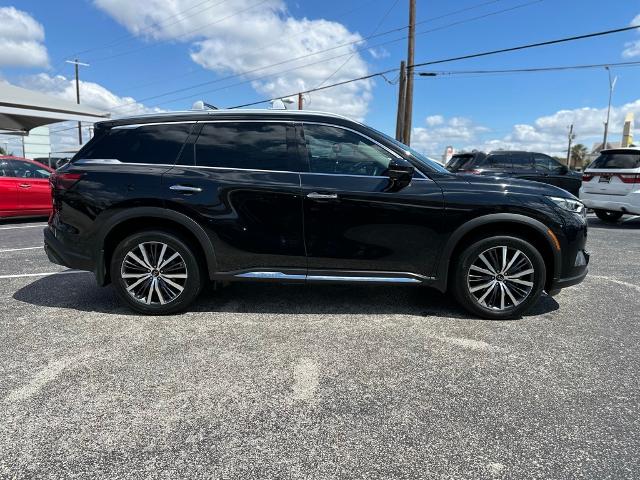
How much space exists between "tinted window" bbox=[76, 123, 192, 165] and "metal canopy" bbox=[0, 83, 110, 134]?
50.0 ft

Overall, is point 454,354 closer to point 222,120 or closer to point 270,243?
point 270,243

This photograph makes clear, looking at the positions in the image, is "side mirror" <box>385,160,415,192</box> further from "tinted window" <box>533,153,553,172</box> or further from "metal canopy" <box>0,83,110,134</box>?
"metal canopy" <box>0,83,110,134</box>

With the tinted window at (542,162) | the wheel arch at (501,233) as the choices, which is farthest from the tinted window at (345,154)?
the tinted window at (542,162)

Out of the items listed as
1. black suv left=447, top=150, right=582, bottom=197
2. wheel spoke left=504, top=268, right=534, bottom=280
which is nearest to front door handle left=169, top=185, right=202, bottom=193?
wheel spoke left=504, top=268, right=534, bottom=280

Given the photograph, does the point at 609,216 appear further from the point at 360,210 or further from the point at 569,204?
the point at 360,210

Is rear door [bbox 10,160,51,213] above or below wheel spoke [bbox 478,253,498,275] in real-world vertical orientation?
above

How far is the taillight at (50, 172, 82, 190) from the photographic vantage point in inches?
153

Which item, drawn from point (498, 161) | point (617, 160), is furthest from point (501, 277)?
point (498, 161)

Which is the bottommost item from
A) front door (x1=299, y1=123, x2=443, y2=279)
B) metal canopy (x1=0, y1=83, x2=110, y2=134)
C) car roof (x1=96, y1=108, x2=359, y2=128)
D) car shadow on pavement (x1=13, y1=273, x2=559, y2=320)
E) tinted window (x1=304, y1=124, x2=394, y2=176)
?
car shadow on pavement (x1=13, y1=273, x2=559, y2=320)

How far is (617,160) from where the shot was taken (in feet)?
30.9

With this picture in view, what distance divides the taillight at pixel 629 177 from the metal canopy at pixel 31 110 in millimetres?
17787

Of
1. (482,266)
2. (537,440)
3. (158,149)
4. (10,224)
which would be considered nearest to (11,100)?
(10,224)

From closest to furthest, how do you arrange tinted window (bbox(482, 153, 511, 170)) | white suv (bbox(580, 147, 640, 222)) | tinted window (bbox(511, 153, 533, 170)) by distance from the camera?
white suv (bbox(580, 147, 640, 222))
tinted window (bbox(482, 153, 511, 170))
tinted window (bbox(511, 153, 533, 170))

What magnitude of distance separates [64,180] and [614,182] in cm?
1025
